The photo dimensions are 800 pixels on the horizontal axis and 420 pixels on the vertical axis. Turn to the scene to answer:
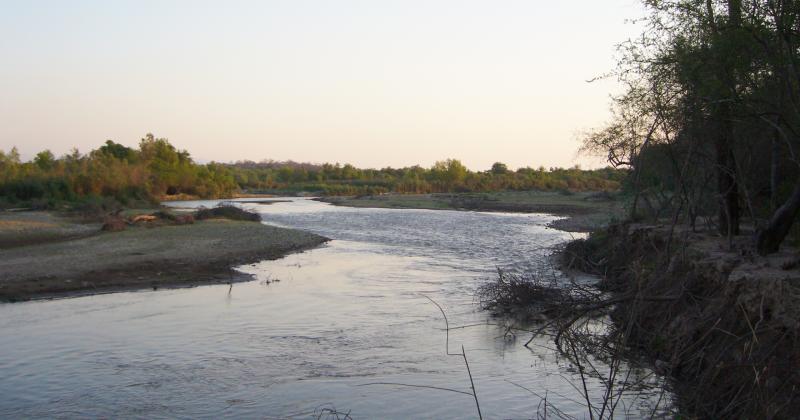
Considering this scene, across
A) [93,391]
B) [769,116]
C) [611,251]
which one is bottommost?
[93,391]

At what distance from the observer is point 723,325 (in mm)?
10609

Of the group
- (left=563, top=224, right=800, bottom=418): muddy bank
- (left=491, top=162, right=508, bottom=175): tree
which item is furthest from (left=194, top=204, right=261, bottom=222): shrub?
(left=491, top=162, right=508, bottom=175): tree

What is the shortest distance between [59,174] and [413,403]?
59.3 metres

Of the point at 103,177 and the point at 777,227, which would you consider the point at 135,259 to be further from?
the point at 103,177

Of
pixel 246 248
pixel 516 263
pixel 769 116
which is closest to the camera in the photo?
pixel 769 116

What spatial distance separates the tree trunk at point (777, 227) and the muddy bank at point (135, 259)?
1470 centimetres

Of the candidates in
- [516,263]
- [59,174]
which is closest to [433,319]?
[516,263]

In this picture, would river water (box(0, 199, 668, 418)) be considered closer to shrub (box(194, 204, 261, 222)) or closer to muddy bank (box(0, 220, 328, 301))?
muddy bank (box(0, 220, 328, 301))

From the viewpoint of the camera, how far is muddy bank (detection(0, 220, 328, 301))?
19.4 m

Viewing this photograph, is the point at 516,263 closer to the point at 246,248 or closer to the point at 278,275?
the point at 278,275

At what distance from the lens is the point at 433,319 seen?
16344mm

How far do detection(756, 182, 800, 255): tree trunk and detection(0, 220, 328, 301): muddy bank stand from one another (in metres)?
14.7

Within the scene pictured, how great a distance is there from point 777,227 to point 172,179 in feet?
267

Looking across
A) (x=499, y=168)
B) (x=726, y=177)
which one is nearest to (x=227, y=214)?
(x=726, y=177)
